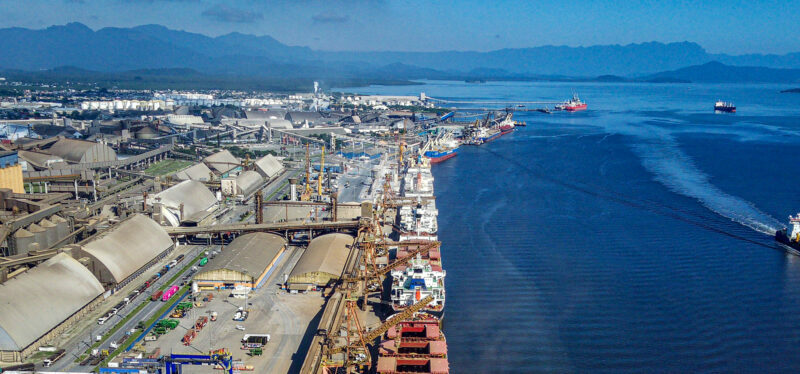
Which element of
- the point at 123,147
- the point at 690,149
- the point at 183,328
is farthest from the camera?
the point at 690,149

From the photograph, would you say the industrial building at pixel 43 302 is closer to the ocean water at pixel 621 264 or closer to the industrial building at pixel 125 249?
the industrial building at pixel 125 249

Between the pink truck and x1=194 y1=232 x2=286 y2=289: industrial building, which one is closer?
the pink truck

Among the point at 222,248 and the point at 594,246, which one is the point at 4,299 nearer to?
the point at 222,248

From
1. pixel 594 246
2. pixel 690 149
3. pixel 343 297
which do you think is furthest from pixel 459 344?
pixel 690 149

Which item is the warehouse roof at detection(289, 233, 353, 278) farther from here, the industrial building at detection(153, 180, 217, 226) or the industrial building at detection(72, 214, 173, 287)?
the industrial building at detection(153, 180, 217, 226)

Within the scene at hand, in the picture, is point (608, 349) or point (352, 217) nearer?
point (608, 349)

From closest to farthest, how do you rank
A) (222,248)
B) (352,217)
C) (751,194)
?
(222,248) < (352,217) < (751,194)

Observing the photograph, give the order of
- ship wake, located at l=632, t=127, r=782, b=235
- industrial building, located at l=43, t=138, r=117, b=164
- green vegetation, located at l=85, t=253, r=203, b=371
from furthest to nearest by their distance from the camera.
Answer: industrial building, located at l=43, t=138, r=117, b=164 → ship wake, located at l=632, t=127, r=782, b=235 → green vegetation, located at l=85, t=253, r=203, b=371

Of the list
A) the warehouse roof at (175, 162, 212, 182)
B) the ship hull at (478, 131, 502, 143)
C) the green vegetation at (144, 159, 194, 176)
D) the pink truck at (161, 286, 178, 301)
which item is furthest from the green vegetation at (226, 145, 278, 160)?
the pink truck at (161, 286, 178, 301)
